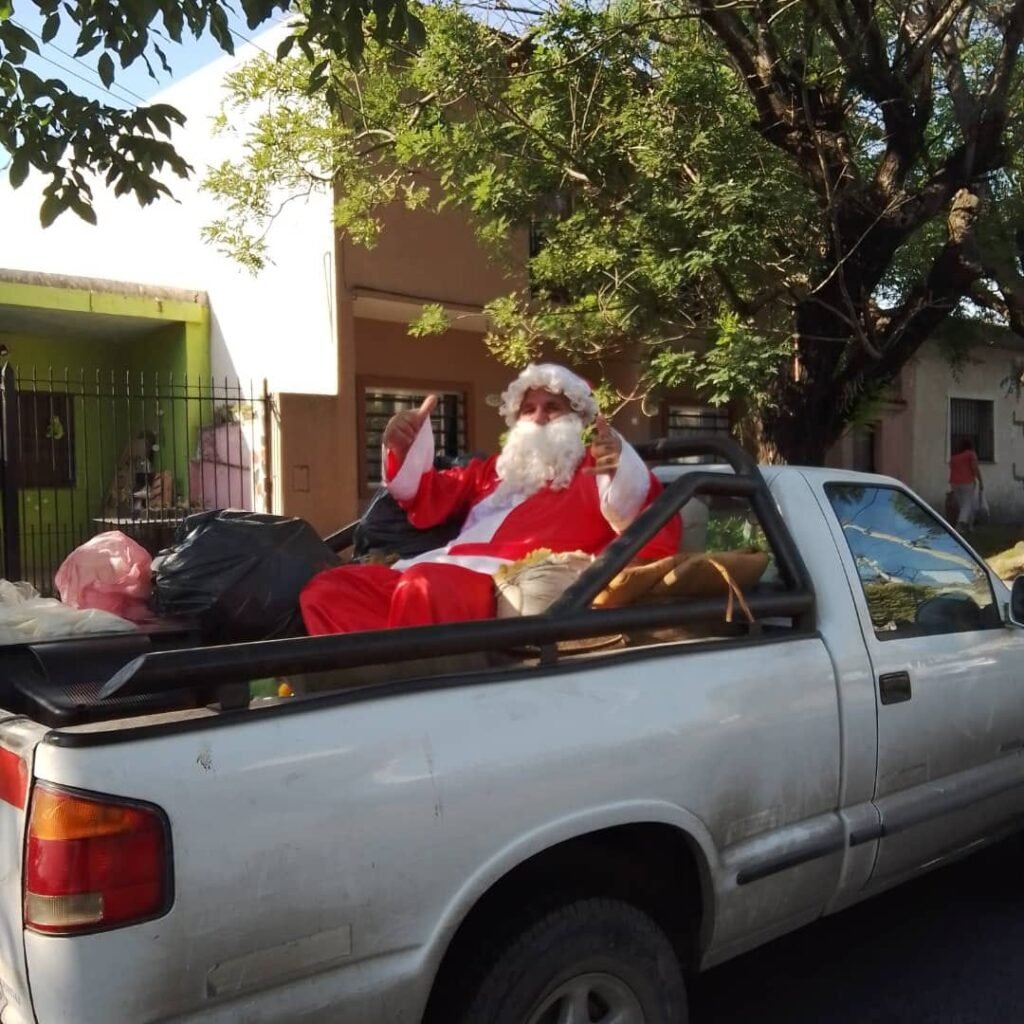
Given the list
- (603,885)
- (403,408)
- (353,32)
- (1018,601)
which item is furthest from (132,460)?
(603,885)

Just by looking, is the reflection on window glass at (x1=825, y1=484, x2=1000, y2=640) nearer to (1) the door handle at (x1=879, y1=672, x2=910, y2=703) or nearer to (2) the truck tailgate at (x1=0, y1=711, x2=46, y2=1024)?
(1) the door handle at (x1=879, y1=672, x2=910, y2=703)

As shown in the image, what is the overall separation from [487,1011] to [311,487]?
8.11m

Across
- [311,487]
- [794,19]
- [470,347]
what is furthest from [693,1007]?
[470,347]

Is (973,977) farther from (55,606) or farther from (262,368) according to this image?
(262,368)

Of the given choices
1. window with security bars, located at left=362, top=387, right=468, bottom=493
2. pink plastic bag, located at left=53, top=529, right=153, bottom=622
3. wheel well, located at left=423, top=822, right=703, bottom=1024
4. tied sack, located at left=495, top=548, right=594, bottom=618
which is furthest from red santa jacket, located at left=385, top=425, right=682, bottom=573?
window with security bars, located at left=362, top=387, right=468, bottom=493

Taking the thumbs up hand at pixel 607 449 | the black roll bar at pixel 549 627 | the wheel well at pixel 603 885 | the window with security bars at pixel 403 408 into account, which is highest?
the window with security bars at pixel 403 408

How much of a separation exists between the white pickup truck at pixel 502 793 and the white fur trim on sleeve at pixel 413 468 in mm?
991

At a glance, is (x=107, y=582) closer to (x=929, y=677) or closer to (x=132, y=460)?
(x=929, y=677)

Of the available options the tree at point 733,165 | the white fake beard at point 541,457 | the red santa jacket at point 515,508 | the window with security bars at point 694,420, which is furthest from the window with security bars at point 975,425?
the white fake beard at point 541,457

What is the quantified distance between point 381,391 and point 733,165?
5.44 meters

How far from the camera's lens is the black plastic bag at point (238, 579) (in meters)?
3.15

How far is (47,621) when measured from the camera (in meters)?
3.05

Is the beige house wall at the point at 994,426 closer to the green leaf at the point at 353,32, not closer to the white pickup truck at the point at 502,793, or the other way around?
the green leaf at the point at 353,32

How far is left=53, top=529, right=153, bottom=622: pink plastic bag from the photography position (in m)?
3.42
